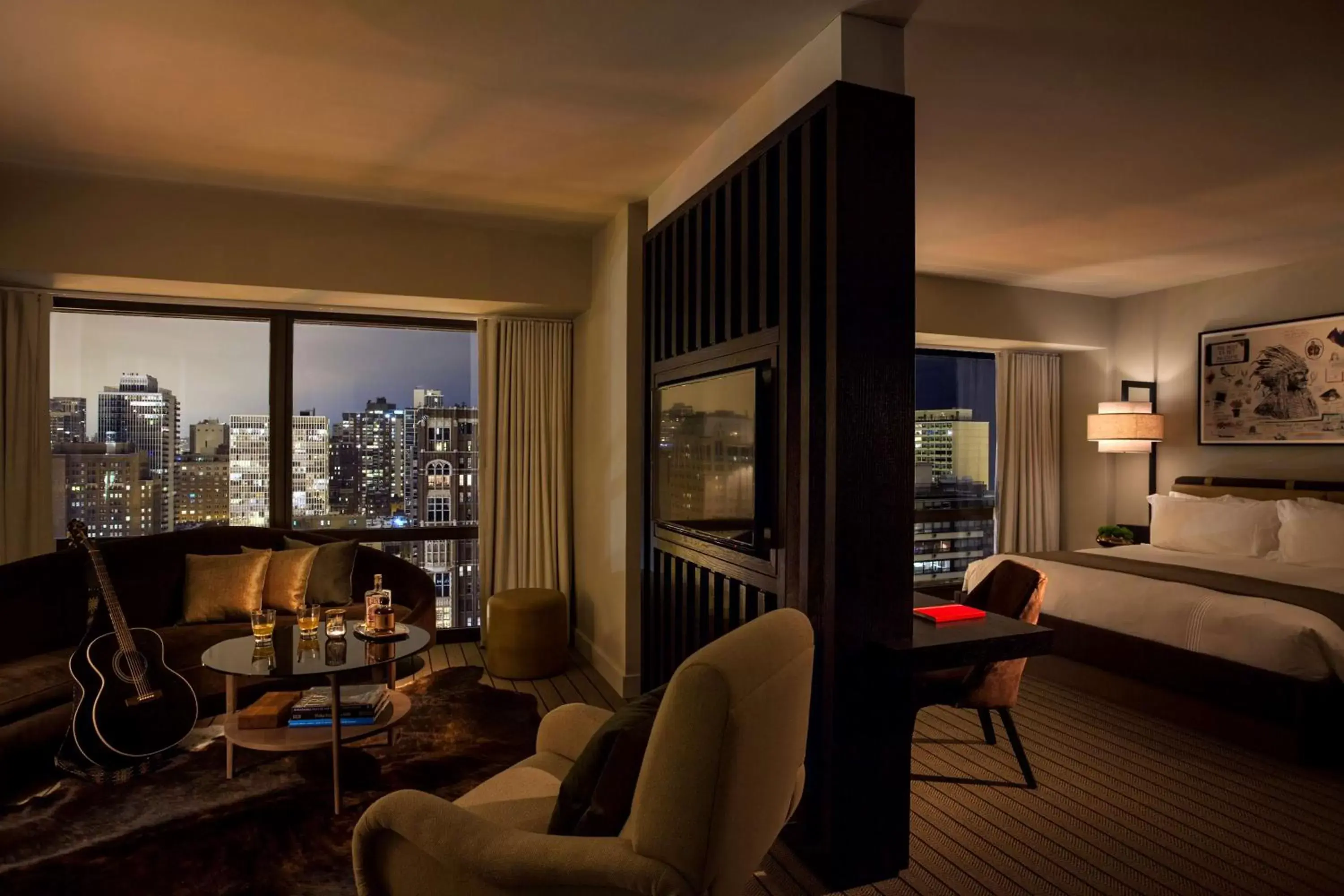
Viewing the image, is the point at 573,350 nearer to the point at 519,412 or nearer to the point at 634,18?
the point at 519,412

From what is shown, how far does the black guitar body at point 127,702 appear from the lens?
2889 millimetres

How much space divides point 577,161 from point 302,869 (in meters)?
2.96

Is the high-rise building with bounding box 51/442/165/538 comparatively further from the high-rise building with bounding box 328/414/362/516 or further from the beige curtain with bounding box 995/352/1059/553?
the beige curtain with bounding box 995/352/1059/553

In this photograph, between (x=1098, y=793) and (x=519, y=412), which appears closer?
(x=1098, y=793)

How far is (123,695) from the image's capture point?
298 centimetres

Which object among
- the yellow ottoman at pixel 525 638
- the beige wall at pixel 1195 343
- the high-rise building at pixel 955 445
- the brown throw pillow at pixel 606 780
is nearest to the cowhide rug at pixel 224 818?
the yellow ottoman at pixel 525 638

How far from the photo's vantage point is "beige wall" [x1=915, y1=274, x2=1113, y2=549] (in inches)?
231

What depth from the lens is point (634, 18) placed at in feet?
7.87

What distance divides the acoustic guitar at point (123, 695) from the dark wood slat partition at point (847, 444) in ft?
8.04

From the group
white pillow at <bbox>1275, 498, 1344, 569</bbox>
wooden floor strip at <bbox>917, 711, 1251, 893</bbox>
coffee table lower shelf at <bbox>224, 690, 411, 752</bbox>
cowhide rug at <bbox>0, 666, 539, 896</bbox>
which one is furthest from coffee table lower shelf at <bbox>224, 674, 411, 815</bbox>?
white pillow at <bbox>1275, 498, 1344, 569</bbox>

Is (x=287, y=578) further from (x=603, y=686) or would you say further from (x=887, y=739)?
(x=887, y=739)

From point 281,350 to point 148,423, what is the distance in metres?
0.85

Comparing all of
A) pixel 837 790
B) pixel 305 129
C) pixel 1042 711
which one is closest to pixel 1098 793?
pixel 1042 711

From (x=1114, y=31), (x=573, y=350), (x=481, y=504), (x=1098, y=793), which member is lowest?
(x=1098, y=793)
